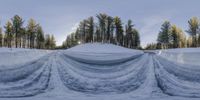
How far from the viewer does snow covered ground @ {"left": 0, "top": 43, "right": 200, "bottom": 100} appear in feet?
26.1

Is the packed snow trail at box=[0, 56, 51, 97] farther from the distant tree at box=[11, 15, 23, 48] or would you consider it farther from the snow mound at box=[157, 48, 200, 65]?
the distant tree at box=[11, 15, 23, 48]

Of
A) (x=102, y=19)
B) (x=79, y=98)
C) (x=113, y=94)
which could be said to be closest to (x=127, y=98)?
(x=113, y=94)

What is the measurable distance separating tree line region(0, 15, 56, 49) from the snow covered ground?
87243mm

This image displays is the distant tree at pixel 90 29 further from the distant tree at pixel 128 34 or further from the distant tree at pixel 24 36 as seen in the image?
the distant tree at pixel 24 36

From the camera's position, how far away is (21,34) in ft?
318

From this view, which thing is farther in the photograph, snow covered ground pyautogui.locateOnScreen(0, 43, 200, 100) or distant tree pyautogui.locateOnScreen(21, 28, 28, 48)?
distant tree pyautogui.locateOnScreen(21, 28, 28, 48)

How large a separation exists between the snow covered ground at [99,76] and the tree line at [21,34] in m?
87.2

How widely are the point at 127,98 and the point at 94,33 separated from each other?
94.6 metres

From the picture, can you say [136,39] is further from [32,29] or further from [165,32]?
[32,29]

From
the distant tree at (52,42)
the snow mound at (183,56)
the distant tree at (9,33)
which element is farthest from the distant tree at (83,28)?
the snow mound at (183,56)

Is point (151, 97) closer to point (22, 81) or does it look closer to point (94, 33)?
point (22, 81)

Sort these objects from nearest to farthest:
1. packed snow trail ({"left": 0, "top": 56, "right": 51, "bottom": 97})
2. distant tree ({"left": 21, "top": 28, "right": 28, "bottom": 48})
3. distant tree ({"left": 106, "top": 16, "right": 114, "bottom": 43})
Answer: packed snow trail ({"left": 0, "top": 56, "right": 51, "bottom": 97})
distant tree ({"left": 21, "top": 28, "right": 28, "bottom": 48})
distant tree ({"left": 106, "top": 16, "right": 114, "bottom": 43})

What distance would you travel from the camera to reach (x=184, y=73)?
8.48 metres

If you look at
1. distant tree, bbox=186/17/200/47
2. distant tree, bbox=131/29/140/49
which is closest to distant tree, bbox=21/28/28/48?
distant tree, bbox=131/29/140/49
